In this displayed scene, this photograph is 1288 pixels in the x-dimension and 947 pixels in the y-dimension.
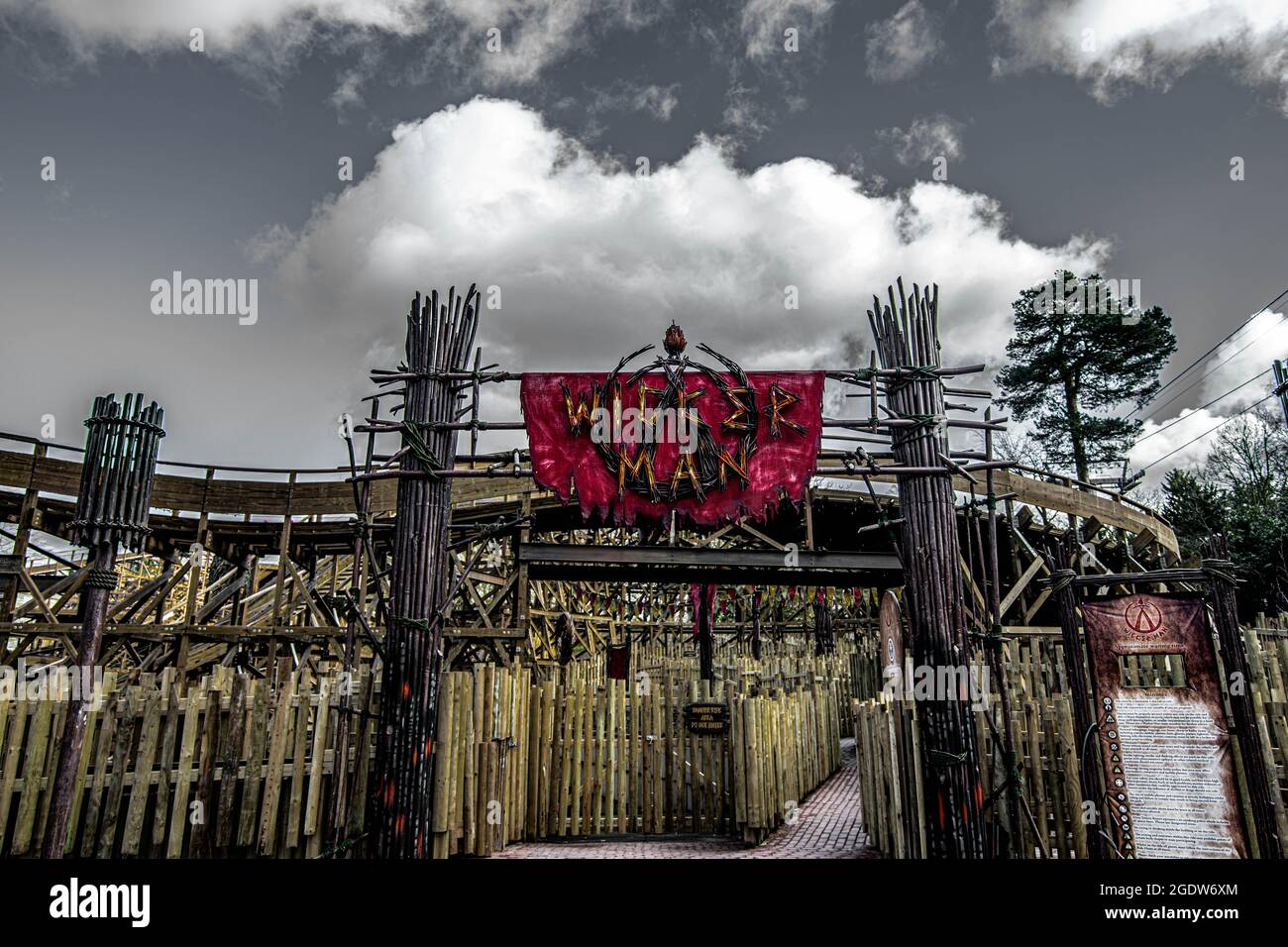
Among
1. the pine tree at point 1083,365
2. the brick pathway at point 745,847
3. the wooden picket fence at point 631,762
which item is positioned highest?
the pine tree at point 1083,365

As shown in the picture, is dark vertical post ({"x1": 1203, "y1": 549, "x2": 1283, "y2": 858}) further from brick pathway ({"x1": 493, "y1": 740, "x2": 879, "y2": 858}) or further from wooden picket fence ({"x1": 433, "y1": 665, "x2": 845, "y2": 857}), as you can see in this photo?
wooden picket fence ({"x1": 433, "y1": 665, "x2": 845, "y2": 857})

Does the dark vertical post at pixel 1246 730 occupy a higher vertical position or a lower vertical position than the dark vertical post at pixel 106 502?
lower

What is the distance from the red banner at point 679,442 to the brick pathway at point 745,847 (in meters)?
4.29

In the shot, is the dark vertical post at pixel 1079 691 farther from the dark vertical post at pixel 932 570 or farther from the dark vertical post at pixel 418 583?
the dark vertical post at pixel 418 583

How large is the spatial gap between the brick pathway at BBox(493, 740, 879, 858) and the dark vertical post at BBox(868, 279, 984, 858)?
305 cm

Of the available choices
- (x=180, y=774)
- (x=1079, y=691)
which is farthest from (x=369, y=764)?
(x=1079, y=691)

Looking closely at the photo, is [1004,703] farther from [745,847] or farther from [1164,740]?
[745,847]

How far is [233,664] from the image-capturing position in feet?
53.8

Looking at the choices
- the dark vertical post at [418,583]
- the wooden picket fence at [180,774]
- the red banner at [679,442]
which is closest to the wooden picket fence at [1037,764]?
the red banner at [679,442]

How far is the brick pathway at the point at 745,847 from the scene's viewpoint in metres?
8.45
